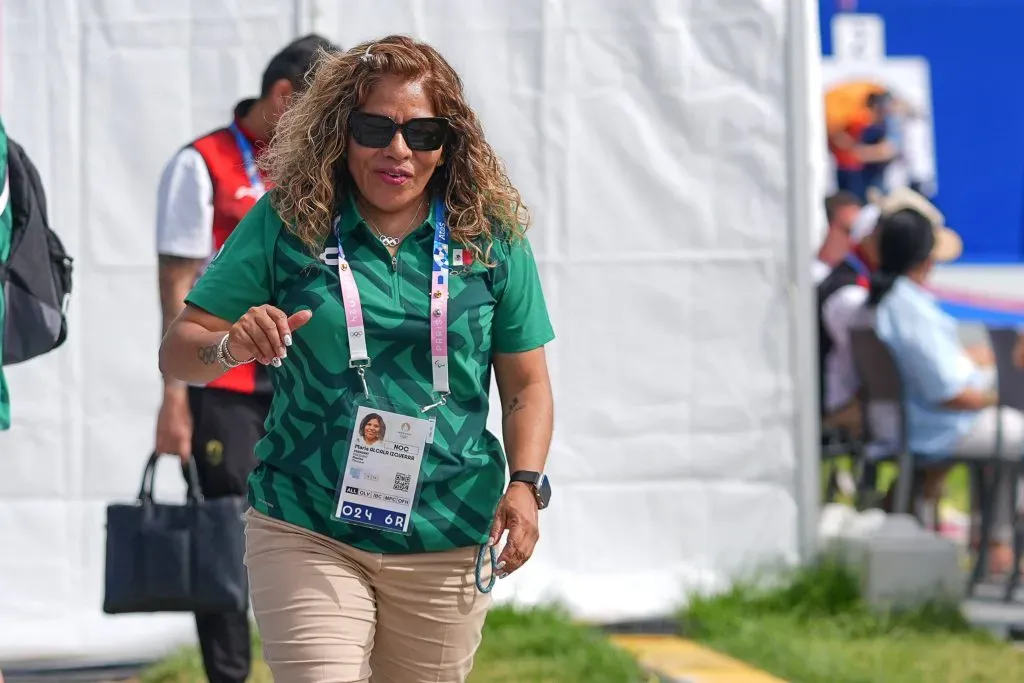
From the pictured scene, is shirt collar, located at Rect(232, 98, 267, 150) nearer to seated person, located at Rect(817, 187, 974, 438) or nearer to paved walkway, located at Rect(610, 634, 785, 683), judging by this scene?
paved walkway, located at Rect(610, 634, 785, 683)

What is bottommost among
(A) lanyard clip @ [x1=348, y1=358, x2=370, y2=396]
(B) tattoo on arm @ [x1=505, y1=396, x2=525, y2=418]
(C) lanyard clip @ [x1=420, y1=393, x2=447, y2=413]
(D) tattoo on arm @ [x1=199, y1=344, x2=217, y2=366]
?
(B) tattoo on arm @ [x1=505, y1=396, x2=525, y2=418]

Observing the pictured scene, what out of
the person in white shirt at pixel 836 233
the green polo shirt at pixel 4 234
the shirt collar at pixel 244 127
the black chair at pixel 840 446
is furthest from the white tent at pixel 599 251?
the person in white shirt at pixel 836 233

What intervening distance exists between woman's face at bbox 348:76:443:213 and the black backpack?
112cm

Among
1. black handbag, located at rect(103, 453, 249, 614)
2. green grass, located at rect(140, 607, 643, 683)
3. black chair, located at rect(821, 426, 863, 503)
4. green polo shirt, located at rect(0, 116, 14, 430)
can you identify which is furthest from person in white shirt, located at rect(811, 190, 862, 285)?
green polo shirt, located at rect(0, 116, 14, 430)

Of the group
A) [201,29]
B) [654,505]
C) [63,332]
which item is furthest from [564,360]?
[63,332]

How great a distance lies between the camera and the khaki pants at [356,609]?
2840mm

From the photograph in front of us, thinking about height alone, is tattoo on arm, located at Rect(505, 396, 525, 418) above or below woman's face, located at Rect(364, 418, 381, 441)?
above

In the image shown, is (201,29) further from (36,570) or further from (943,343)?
(943,343)

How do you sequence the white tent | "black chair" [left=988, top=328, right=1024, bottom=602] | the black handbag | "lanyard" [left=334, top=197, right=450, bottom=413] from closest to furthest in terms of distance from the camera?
"lanyard" [left=334, top=197, right=450, bottom=413] < the black handbag < the white tent < "black chair" [left=988, top=328, right=1024, bottom=602]

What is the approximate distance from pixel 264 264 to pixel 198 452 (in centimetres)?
173

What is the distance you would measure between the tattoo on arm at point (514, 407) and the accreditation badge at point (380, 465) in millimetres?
220

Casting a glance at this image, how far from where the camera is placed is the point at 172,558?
4363 mm

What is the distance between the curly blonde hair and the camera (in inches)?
115

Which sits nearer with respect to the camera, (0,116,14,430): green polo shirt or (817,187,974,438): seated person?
(0,116,14,430): green polo shirt
